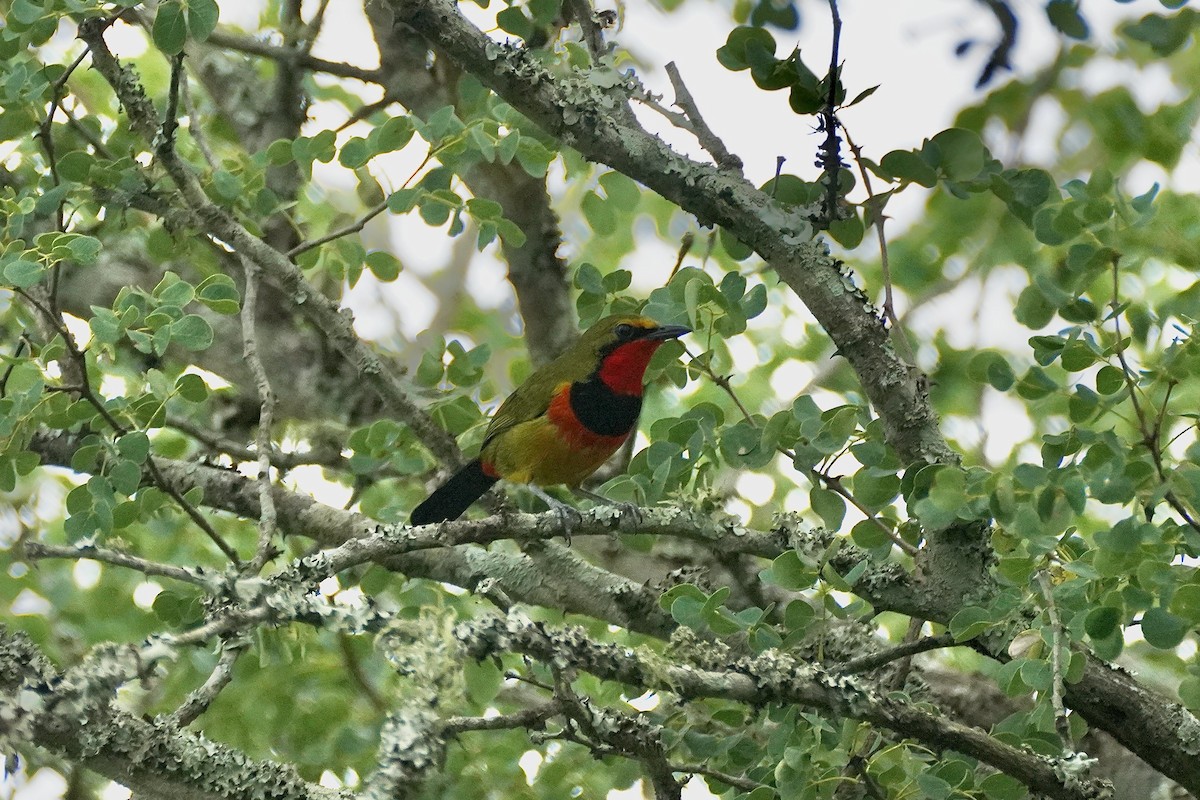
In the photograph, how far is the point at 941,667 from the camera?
4.23 metres

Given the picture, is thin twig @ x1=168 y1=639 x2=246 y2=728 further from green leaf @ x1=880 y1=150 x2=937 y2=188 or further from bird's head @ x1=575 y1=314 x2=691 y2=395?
bird's head @ x1=575 y1=314 x2=691 y2=395

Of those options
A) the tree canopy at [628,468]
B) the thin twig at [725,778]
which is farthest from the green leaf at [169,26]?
the thin twig at [725,778]

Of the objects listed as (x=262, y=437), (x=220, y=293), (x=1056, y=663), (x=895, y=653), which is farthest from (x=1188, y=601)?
(x=220, y=293)

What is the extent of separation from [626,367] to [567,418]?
402 mm

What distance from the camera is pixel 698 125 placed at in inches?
110

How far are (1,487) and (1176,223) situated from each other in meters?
3.00

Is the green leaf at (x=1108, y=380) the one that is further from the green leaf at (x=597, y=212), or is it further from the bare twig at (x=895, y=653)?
the green leaf at (x=597, y=212)

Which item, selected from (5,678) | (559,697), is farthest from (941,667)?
(5,678)

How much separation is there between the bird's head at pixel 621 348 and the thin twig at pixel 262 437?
1.67 metres

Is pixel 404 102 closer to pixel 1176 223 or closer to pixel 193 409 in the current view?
pixel 193 409

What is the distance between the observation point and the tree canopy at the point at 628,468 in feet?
6.40

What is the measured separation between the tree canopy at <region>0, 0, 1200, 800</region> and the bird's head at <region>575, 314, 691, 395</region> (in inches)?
15.4

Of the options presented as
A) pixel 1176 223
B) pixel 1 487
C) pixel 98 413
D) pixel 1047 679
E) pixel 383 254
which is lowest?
pixel 1047 679

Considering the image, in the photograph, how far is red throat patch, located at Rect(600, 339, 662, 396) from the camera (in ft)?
16.1
